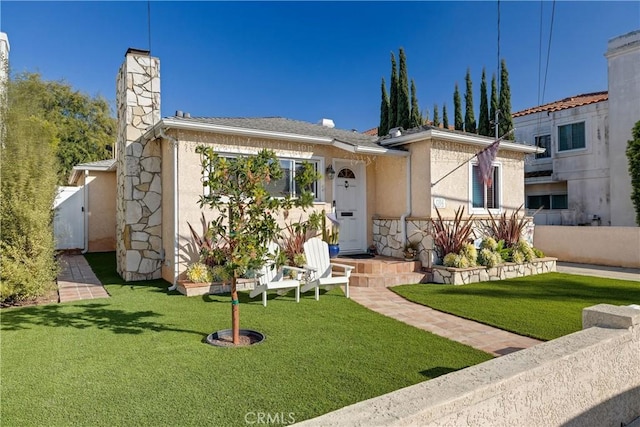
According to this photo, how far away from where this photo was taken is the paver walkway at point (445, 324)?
4.94 meters

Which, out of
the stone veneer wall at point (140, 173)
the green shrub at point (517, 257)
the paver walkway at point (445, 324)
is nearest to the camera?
the paver walkway at point (445, 324)

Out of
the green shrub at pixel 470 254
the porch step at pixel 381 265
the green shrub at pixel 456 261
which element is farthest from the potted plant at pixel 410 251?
the green shrub at pixel 470 254

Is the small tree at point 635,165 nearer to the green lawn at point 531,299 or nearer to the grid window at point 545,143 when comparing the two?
the grid window at point 545,143

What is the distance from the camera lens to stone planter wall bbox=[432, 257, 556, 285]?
30.0 ft

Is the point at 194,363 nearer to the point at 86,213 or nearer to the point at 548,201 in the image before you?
the point at 86,213

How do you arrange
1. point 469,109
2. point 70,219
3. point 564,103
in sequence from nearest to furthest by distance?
point 70,219, point 564,103, point 469,109

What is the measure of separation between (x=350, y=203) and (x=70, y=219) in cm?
1042

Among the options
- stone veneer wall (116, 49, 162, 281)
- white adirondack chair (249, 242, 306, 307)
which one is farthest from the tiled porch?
stone veneer wall (116, 49, 162, 281)

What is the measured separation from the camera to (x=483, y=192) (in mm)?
11195

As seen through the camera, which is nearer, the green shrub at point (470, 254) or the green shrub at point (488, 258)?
the green shrub at point (470, 254)

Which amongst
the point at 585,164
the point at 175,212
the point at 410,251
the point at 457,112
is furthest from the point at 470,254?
the point at 457,112

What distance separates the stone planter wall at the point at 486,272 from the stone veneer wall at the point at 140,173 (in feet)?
22.5

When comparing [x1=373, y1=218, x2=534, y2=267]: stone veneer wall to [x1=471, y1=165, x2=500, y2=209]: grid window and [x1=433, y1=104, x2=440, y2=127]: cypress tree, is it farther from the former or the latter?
[x1=433, y1=104, x2=440, y2=127]: cypress tree

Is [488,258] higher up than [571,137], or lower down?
lower down
